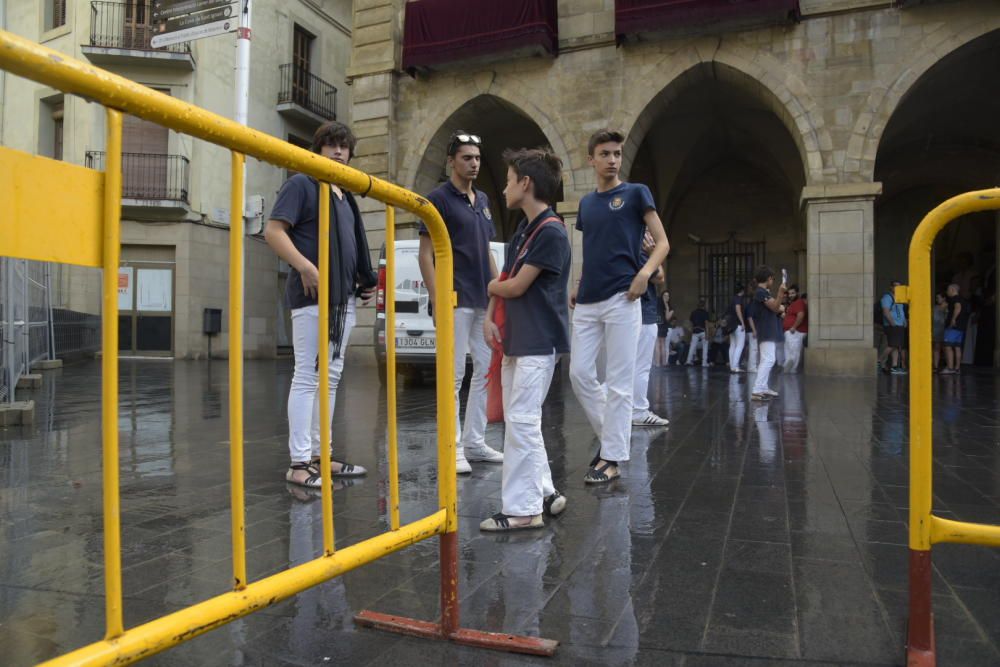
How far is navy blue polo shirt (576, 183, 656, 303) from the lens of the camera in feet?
13.9

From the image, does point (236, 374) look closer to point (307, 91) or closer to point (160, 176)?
point (160, 176)

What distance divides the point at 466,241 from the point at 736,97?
47.0ft

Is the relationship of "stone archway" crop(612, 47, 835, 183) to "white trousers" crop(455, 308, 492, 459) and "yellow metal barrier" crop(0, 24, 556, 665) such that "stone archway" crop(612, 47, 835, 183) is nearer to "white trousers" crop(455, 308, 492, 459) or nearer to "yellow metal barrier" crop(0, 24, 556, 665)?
"white trousers" crop(455, 308, 492, 459)

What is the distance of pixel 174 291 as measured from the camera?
2131cm

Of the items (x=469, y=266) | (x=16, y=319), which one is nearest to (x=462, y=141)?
(x=469, y=266)

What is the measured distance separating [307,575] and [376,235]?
14159 mm

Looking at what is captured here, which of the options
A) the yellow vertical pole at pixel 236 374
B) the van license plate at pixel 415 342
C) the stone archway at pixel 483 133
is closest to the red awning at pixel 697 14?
the stone archway at pixel 483 133

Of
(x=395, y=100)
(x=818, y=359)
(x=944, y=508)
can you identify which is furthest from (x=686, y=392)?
(x=395, y=100)

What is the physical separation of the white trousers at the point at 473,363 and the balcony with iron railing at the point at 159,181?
18698 mm

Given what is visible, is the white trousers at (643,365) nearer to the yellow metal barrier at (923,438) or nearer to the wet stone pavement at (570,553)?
the wet stone pavement at (570,553)

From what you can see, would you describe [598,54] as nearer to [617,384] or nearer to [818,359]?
[818,359]

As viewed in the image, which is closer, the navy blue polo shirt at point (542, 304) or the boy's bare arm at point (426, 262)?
the navy blue polo shirt at point (542, 304)

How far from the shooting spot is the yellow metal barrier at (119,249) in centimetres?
127

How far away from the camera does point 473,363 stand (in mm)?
4750
